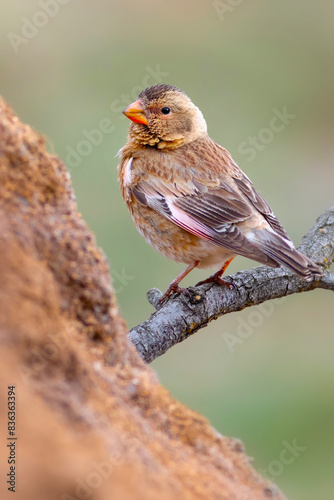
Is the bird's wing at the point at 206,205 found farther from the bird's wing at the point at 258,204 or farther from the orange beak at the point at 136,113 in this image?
the orange beak at the point at 136,113

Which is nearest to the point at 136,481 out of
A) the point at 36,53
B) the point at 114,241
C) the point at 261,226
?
the point at 261,226

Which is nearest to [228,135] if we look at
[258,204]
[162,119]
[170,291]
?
[162,119]

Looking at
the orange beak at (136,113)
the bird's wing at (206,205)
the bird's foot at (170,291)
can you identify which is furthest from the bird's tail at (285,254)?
the orange beak at (136,113)

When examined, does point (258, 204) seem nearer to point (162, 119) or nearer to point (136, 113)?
point (162, 119)

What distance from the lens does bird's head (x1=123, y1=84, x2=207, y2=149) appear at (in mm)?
5973

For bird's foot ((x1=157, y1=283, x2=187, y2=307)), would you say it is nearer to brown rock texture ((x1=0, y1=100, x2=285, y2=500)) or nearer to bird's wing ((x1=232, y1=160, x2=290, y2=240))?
bird's wing ((x1=232, y1=160, x2=290, y2=240))

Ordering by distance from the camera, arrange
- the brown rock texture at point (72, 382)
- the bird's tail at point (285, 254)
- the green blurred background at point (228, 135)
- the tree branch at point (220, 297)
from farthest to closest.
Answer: the green blurred background at point (228, 135) < the bird's tail at point (285, 254) < the tree branch at point (220, 297) < the brown rock texture at point (72, 382)

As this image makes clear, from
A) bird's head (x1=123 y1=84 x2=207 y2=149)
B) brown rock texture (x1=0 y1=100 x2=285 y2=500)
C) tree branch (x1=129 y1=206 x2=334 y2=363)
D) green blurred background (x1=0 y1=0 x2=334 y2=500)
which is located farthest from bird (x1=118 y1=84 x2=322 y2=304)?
green blurred background (x1=0 y1=0 x2=334 y2=500)

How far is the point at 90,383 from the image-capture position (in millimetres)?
2500

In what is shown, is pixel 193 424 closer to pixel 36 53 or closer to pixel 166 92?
pixel 166 92

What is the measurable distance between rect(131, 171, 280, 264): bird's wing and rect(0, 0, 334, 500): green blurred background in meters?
3.23

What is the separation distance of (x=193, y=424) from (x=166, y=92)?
3.84m

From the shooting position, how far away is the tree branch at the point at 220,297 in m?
4.29

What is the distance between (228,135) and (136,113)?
6651 millimetres
